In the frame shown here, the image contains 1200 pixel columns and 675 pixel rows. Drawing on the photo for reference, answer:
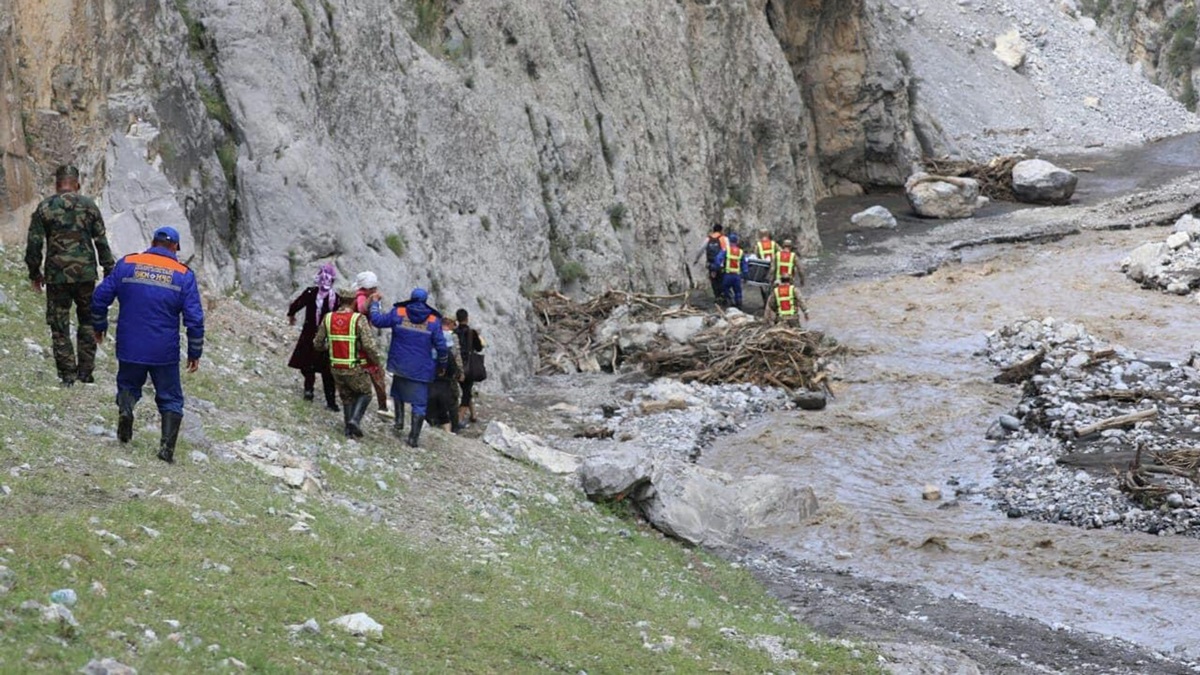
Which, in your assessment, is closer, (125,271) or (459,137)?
(125,271)

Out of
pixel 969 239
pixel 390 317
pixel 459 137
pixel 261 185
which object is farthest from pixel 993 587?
pixel 969 239

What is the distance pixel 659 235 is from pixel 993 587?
17.4 m

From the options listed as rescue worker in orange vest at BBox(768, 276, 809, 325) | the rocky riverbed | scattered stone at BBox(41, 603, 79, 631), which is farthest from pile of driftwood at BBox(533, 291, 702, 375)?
scattered stone at BBox(41, 603, 79, 631)

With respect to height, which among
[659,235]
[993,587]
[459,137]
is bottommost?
[993,587]

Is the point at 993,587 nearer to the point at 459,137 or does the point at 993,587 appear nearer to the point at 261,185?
the point at 261,185

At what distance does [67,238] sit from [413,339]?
401 cm

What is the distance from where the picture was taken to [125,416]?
10602 millimetres

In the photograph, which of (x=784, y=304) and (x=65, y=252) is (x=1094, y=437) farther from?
(x=65, y=252)

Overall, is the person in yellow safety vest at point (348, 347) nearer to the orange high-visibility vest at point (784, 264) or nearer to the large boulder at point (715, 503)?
the large boulder at point (715, 503)

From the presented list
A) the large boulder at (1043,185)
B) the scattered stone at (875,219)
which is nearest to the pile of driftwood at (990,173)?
the large boulder at (1043,185)

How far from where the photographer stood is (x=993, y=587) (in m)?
14.4

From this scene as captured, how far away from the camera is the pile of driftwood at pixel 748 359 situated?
23.4 meters

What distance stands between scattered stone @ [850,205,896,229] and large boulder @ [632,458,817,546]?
25.9 meters

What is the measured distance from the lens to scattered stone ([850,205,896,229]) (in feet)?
138
